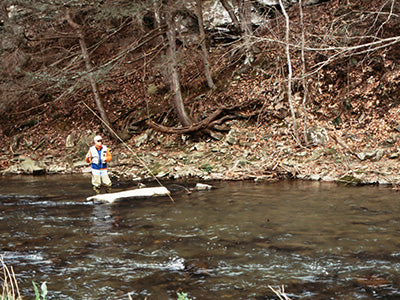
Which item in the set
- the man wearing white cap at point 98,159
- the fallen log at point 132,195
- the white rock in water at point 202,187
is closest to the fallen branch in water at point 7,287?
the fallen log at point 132,195

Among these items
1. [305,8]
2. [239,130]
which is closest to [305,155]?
[239,130]

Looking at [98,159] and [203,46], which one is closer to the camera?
[98,159]

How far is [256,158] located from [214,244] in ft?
23.4

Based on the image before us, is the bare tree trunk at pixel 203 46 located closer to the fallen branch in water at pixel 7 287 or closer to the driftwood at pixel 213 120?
the driftwood at pixel 213 120

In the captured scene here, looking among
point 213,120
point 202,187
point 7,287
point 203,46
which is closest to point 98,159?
point 202,187

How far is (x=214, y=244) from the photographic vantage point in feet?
21.9

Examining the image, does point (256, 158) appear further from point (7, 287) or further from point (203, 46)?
point (7, 287)

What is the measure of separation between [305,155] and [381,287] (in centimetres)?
828

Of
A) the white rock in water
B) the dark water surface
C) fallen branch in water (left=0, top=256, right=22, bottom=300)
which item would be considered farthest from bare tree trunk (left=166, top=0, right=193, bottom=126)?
fallen branch in water (left=0, top=256, right=22, bottom=300)

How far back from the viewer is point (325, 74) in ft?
51.4

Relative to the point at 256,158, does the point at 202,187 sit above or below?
below

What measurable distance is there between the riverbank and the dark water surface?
1.23 metres

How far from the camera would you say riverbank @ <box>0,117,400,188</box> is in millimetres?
11789

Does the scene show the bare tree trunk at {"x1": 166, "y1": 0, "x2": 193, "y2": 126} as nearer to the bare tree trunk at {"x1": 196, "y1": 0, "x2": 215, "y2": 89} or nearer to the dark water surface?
the bare tree trunk at {"x1": 196, "y1": 0, "x2": 215, "y2": 89}
